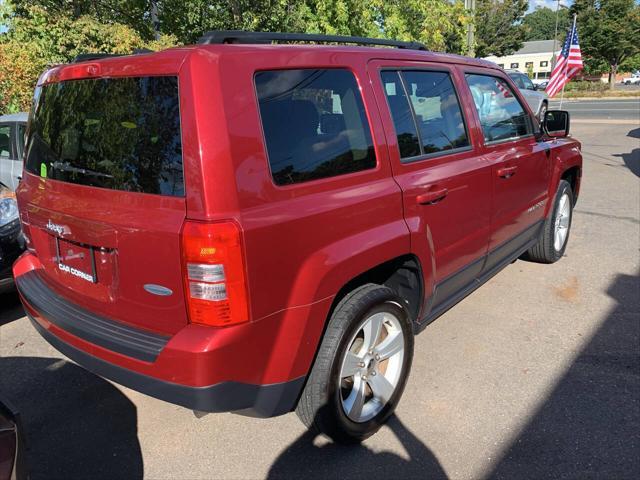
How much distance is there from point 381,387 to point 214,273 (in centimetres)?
129

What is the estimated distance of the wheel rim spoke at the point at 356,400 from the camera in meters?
2.56

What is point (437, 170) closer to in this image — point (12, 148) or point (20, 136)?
point (20, 136)

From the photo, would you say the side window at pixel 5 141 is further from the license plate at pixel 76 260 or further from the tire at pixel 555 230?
the tire at pixel 555 230

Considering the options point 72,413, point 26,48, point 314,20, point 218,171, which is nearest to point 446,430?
point 218,171

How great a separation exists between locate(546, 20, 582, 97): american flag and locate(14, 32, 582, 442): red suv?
1298cm

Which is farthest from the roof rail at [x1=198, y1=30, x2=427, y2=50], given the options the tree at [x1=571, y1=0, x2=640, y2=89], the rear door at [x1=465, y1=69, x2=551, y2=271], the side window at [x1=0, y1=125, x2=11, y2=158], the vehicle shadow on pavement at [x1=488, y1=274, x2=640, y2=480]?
the tree at [x1=571, y1=0, x2=640, y2=89]

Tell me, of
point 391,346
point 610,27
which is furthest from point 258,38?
point 610,27

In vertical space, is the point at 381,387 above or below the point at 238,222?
below

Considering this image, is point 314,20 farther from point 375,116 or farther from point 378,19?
point 375,116

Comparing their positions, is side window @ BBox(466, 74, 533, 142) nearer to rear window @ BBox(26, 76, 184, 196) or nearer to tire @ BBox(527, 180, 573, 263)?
tire @ BBox(527, 180, 573, 263)

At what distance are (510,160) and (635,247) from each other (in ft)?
9.45

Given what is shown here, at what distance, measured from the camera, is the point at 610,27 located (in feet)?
147

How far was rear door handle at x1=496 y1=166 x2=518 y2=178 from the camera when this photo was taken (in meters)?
3.48

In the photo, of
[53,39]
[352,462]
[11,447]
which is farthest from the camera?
[53,39]
